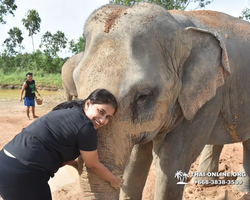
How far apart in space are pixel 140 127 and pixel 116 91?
1.04 ft

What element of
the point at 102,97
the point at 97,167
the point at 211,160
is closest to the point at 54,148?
the point at 97,167

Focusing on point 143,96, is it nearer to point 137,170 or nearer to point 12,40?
point 137,170

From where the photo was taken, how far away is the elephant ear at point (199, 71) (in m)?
2.03

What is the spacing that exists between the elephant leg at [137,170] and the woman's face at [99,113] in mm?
1350

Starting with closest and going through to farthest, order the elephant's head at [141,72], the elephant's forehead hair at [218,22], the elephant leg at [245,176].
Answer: the elephant's head at [141,72] < the elephant's forehead hair at [218,22] < the elephant leg at [245,176]

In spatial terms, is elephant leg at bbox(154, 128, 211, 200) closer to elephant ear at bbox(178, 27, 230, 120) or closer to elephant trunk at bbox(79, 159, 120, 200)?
elephant ear at bbox(178, 27, 230, 120)

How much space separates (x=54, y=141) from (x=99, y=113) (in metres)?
0.30

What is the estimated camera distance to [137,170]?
114 inches

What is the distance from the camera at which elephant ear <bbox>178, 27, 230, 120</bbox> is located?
6.65ft

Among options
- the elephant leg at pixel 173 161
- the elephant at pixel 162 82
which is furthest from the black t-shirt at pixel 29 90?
the elephant leg at pixel 173 161

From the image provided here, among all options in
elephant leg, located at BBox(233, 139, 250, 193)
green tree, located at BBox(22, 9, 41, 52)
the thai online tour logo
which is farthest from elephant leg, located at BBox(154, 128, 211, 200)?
green tree, located at BBox(22, 9, 41, 52)

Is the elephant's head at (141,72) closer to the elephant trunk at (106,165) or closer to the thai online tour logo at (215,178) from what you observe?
the elephant trunk at (106,165)

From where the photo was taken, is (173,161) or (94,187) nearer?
(94,187)

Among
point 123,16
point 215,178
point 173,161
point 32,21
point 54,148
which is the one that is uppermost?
point 32,21
